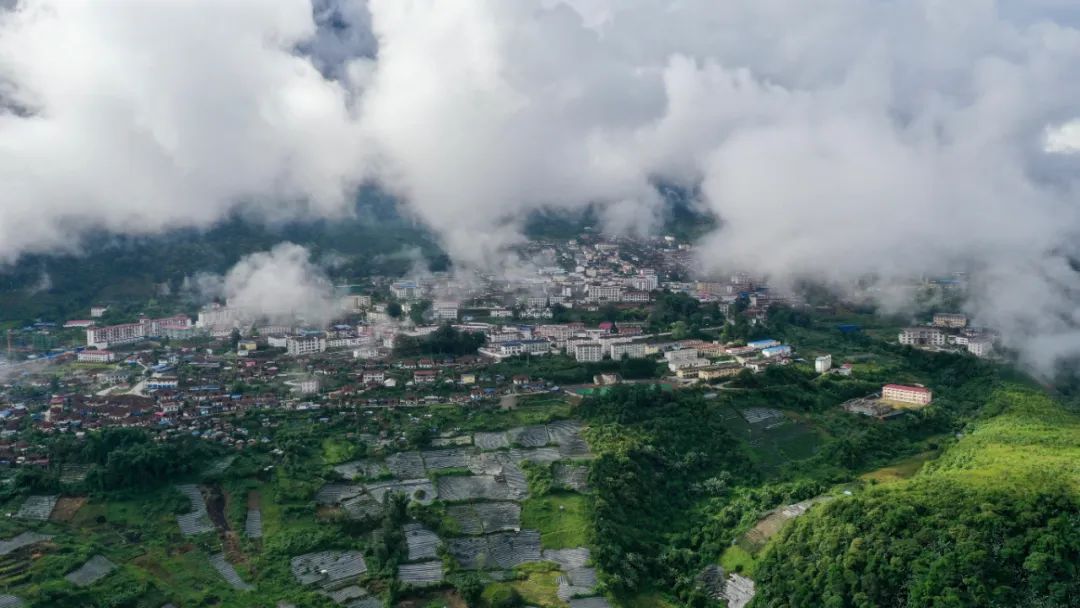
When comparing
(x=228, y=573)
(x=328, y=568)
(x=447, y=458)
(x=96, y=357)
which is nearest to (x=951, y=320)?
(x=447, y=458)

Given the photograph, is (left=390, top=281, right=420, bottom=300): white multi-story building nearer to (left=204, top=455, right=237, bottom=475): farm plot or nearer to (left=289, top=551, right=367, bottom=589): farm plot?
(left=204, top=455, right=237, bottom=475): farm plot

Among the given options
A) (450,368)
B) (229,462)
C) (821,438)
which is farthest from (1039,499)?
(450,368)

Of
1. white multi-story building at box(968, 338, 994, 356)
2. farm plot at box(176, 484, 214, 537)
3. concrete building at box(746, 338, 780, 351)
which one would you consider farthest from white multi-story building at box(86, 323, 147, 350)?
white multi-story building at box(968, 338, 994, 356)

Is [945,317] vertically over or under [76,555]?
over

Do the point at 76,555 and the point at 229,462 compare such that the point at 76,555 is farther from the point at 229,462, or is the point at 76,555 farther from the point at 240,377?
the point at 240,377

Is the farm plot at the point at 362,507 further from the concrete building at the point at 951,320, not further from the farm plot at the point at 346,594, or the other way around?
the concrete building at the point at 951,320

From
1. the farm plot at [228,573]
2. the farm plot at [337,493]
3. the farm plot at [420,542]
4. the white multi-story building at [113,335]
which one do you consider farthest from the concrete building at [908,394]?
the white multi-story building at [113,335]
